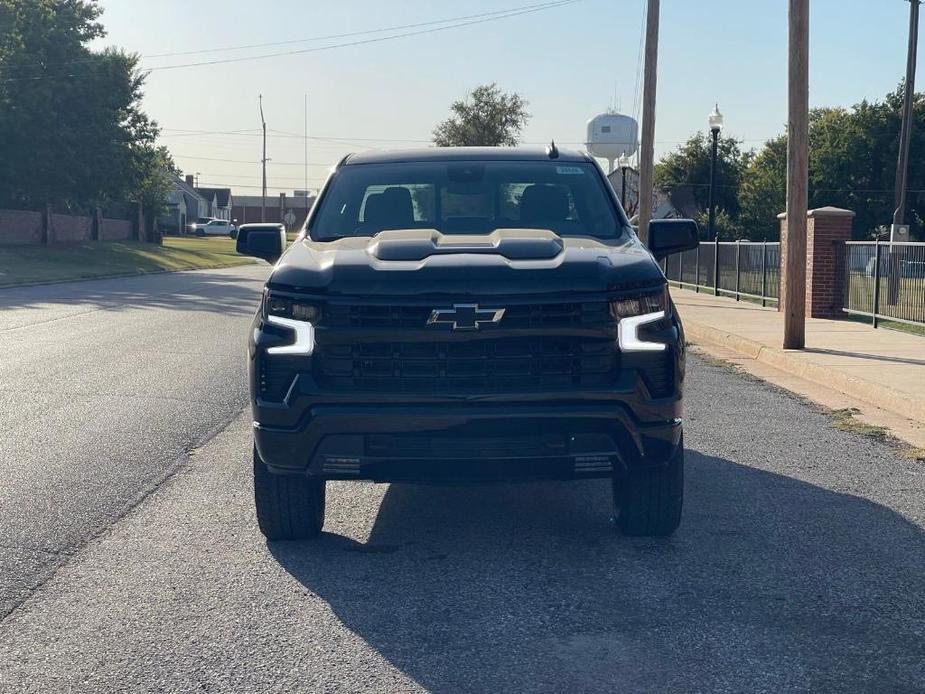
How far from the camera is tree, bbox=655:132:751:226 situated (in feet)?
296

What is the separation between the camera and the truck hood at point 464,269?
5.16 metres

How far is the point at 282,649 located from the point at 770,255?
22.2 metres

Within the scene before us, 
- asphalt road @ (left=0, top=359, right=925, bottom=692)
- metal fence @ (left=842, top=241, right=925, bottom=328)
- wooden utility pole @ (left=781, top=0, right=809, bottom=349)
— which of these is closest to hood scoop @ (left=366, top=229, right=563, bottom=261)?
asphalt road @ (left=0, top=359, right=925, bottom=692)

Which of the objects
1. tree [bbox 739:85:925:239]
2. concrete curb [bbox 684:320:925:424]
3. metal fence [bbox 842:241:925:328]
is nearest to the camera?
concrete curb [bbox 684:320:925:424]

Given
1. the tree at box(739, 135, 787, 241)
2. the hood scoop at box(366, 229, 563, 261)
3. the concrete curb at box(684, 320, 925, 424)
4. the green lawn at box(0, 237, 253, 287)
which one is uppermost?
the tree at box(739, 135, 787, 241)

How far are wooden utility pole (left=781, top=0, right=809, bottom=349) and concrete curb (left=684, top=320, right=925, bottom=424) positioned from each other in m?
0.51

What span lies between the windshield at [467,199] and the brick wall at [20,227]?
44372mm

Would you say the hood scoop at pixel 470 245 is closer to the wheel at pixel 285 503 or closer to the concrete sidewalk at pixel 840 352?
the wheel at pixel 285 503

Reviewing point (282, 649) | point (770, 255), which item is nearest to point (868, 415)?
point (282, 649)

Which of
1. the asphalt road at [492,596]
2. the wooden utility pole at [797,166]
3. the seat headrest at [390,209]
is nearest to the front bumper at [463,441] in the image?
the asphalt road at [492,596]

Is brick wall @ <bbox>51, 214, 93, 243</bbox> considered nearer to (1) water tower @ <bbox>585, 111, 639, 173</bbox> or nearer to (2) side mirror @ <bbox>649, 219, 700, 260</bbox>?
(1) water tower @ <bbox>585, 111, 639, 173</bbox>

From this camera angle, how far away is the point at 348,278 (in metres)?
5.21

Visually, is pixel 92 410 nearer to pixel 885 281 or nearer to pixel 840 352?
pixel 840 352

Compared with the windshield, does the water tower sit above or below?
above
